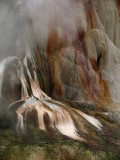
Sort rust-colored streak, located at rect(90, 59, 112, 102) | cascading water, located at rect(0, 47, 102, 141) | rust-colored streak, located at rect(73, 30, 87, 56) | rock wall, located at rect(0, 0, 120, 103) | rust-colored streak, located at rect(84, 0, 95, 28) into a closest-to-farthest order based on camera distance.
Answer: cascading water, located at rect(0, 47, 102, 141) < rock wall, located at rect(0, 0, 120, 103) < rust-colored streak, located at rect(73, 30, 87, 56) < rust-colored streak, located at rect(90, 59, 112, 102) < rust-colored streak, located at rect(84, 0, 95, 28)

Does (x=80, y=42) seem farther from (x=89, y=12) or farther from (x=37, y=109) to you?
(x=37, y=109)

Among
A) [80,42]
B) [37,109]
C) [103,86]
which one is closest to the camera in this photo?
[37,109]

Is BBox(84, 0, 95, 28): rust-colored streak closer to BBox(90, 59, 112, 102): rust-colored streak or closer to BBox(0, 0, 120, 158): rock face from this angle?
BBox(0, 0, 120, 158): rock face

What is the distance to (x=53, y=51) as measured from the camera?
978cm

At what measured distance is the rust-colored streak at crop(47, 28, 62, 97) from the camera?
9.41 m

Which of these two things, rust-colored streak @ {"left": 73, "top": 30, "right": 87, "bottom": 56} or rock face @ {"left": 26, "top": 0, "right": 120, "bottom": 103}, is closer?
rock face @ {"left": 26, "top": 0, "right": 120, "bottom": 103}

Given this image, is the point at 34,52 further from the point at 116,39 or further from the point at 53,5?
the point at 116,39

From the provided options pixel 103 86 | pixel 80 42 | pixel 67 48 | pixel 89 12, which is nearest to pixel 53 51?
pixel 67 48

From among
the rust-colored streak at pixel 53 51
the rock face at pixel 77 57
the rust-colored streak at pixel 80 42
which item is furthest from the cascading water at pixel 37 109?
the rust-colored streak at pixel 80 42

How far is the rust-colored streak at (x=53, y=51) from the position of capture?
371 inches

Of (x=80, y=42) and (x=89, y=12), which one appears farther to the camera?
(x=89, y=12)

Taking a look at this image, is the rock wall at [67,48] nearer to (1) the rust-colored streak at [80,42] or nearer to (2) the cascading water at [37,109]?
(1) the rust-colored streak at [80,42]

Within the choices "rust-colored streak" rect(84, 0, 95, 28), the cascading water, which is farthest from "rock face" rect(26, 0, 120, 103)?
the cascading water

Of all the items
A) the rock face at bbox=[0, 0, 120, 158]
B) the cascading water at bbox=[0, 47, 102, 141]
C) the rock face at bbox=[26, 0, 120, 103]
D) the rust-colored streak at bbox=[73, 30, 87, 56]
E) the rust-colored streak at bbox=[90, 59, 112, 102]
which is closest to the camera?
the cascading water at bbox=[0, 47, 102, 141]
